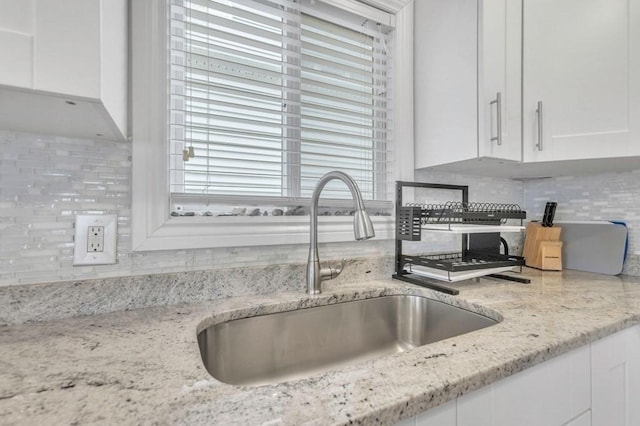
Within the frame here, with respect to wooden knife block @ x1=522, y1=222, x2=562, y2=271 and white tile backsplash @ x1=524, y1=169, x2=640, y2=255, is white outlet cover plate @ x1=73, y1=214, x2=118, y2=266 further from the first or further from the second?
white tile backsplash @ x1=524, y1=169, x2=640, y2=255

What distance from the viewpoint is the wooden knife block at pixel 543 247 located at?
150cm

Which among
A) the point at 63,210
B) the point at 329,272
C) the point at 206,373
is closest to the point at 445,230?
the point at 329,272

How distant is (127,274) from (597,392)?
1235 mm

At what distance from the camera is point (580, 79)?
1162 millimetres

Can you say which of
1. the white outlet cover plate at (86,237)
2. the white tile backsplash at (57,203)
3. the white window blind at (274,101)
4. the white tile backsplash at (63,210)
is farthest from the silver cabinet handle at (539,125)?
the white outlet cover plate at (86,237)

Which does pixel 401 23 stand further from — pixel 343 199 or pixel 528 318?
pixel 528 318

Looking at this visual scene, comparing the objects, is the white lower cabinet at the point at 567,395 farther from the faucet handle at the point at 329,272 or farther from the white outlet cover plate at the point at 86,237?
the white outlet cover plate at the point at 86,237

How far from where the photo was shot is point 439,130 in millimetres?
1263

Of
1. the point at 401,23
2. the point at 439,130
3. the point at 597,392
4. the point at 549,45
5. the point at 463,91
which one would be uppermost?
the point at 401,23

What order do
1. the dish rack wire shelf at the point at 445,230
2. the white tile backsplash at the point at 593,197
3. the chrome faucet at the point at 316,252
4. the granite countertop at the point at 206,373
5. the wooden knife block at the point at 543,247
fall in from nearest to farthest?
the granite countertop at the point at 206,373, the chrome faucet at the point at 316,252, the dish rack wire shelf at the point at 445,230, the white tile backsplash at the point at 593,197, the wooden knife block at the point at 543,247

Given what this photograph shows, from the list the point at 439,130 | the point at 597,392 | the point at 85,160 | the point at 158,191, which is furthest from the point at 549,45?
the point at 85,160

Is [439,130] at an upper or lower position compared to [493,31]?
lower

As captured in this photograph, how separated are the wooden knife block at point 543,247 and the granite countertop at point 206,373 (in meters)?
0.66

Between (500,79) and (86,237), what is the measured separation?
144 cm
